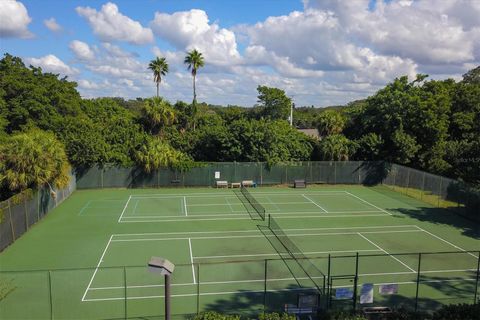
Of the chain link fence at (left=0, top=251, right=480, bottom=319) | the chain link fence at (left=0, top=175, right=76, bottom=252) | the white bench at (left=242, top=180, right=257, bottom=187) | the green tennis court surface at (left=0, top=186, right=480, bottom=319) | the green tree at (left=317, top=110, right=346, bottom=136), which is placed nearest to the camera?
the chain link fence at (left=0, top=251, right=480, bottom=319)

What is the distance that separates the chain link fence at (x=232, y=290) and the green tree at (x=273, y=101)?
1814 inches

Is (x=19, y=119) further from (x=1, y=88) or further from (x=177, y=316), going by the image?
(x=177, y=316)

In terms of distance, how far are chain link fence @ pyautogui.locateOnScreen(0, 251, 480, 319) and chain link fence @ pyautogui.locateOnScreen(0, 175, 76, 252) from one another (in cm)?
479

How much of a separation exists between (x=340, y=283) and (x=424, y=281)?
348 cm

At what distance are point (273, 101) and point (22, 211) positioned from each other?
150 ft

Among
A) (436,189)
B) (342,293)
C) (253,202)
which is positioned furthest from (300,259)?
(436,189)

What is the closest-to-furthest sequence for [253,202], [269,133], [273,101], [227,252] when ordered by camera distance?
[227,252]
[253,202]
[269,133]
[273,101]

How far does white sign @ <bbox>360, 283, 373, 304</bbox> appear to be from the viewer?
14.6 meters

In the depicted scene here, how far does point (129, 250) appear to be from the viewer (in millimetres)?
22344

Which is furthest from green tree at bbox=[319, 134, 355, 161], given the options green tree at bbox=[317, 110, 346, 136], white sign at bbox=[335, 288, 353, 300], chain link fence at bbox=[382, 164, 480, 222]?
white sign at bbox=[335, 288, 353, 300]

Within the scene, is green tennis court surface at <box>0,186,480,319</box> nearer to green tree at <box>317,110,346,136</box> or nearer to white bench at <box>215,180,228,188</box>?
white bench at <box>215,180,228,188</box>

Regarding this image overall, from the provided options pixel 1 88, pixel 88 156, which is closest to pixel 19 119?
pixel 1 88

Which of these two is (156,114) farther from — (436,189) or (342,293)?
(342,293)

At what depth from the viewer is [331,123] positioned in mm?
50438
